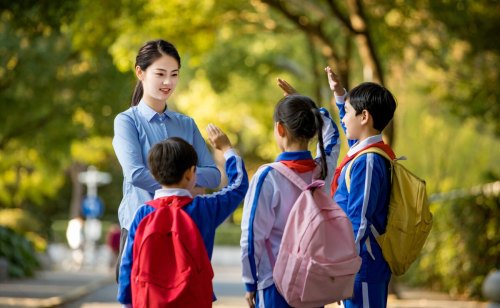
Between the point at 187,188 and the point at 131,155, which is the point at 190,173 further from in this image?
the point at 131,155

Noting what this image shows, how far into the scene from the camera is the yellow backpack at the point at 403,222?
22.8 feet

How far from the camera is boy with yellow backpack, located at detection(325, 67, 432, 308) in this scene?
6883mm

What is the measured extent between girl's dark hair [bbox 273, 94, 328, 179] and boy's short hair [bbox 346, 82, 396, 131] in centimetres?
73

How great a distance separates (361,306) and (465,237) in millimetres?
14351

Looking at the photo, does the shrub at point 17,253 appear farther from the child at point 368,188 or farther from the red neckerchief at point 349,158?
the child at point 368,188

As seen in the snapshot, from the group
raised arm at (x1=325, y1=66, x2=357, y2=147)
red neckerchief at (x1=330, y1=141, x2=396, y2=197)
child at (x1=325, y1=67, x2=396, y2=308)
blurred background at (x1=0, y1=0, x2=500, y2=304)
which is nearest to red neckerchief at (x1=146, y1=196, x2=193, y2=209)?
child at (x1=325, y1=67, x2=396, y2=308)

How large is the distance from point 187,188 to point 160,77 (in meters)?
0.91

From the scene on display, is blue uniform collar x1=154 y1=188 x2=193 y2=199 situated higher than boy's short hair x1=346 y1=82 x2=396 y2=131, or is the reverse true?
boy's short hair x1=346 y1=82 x2=396 y2=131

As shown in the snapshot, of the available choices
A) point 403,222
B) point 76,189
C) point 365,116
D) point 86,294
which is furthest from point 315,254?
point 76,189

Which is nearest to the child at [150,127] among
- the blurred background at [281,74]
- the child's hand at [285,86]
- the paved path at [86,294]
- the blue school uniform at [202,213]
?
the blue school uniform at [202,213]

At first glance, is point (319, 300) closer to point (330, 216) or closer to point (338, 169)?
point (330, 216)

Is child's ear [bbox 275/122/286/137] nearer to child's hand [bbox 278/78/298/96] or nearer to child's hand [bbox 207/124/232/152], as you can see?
child's hand [bbox 207/124/232/152]

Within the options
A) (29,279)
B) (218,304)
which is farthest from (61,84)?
(218,304)

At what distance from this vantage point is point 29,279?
30344mm
